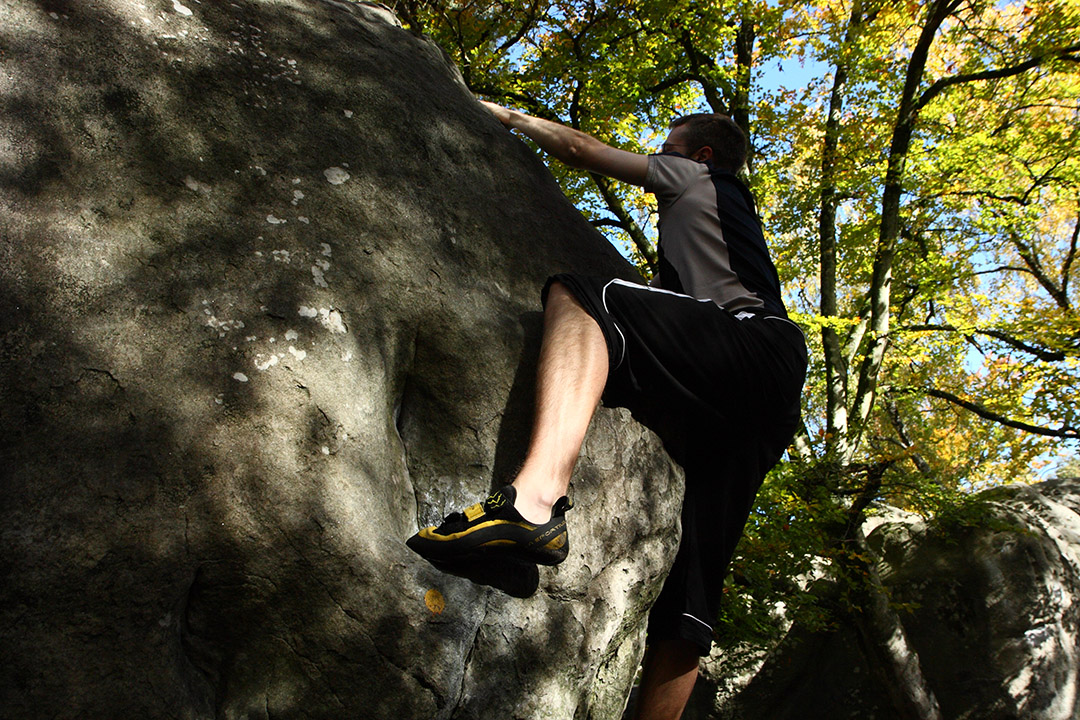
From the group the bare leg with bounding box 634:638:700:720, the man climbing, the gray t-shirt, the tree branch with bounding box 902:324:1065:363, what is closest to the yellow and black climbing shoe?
the man climbing

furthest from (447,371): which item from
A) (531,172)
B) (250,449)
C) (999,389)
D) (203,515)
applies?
(999,389)

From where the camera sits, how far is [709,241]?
3.15 metres

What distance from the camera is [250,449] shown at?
2021 mm

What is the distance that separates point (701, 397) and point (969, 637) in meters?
7.36

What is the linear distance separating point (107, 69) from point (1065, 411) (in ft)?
37.6

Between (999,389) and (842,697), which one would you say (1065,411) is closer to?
(999,389)

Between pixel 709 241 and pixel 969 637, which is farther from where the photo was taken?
pixel 969 637

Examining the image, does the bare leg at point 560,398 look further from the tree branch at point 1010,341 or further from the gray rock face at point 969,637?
the tree branch at point 1010,341

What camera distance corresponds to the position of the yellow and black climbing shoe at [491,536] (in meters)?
2.10

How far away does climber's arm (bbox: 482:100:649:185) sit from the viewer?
3266 mm

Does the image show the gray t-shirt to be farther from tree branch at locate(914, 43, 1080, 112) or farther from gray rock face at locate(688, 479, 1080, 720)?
tree branch at locate(914, 43, 1080, 112)

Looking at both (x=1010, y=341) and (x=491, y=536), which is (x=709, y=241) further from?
(x=1010, y=341)

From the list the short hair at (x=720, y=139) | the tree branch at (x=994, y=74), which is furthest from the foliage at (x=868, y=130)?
the short hair at (x=720, y=139)

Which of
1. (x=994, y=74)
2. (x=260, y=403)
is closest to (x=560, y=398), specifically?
(x=260, y=403)
